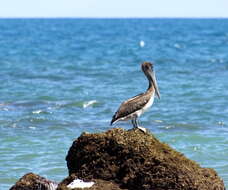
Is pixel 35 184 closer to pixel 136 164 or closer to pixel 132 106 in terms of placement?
pixel 136 164

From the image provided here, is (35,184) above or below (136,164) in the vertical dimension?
below

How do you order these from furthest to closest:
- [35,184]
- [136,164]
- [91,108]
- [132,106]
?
[91,108]
[132,106]
[35,184]
[136,164]

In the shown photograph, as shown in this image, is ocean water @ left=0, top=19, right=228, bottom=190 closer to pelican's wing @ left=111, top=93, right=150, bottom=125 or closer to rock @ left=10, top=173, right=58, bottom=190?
rock @ left=10, top=173, right=58, bottom=190

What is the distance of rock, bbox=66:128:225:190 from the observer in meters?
8.80

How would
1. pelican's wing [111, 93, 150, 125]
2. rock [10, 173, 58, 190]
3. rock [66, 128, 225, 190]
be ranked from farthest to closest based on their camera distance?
pelican's wing [111, 93, 150, 125] < rock [10, 173, 58, 190] < rock [66, 128, 225, 190]

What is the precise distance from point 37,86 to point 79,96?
295cm

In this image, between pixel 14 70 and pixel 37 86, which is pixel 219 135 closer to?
pixel 37 86

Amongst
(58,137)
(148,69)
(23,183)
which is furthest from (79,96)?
(23,183)

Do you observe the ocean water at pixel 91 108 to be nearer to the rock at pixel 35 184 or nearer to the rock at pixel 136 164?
the rock at pixel 35 184

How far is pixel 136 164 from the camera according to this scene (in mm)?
9031

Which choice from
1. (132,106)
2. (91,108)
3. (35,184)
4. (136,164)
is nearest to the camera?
(136,164)

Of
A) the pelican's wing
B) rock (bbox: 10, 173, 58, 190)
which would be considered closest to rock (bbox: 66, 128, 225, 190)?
rock (bbox: 10, 173, 58, 190)

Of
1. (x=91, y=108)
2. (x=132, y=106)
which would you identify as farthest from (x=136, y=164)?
(x=91, y=108)

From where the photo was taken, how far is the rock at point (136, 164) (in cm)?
880
